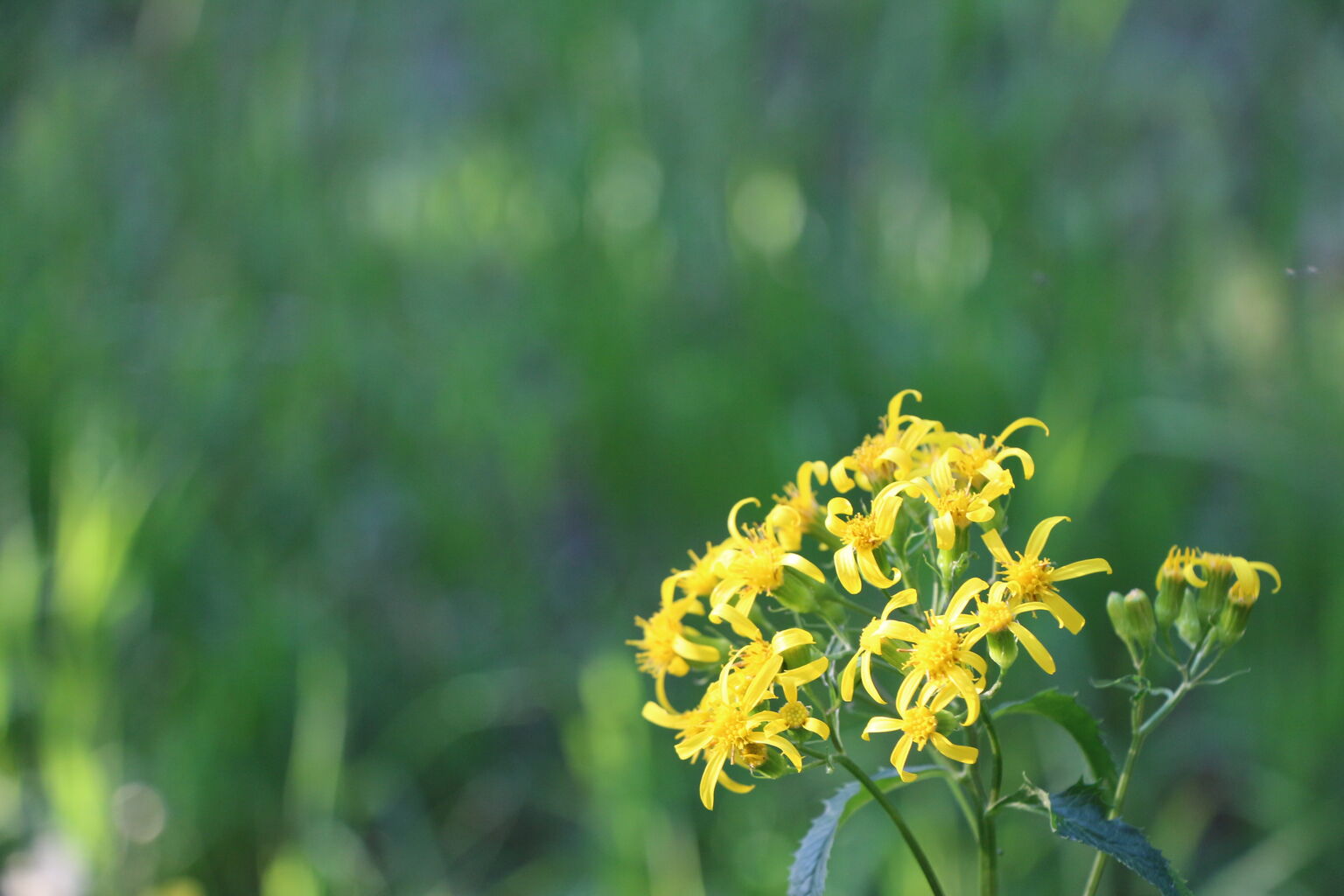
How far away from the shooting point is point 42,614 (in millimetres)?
2656

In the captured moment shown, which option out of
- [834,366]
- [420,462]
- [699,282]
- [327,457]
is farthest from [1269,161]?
[327,457]

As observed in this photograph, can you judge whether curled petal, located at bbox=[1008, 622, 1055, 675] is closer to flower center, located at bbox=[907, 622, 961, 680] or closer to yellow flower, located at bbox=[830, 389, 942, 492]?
flower center, located at bbox=[907, 622, 961, 680]

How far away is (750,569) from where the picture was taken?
35.1 inches

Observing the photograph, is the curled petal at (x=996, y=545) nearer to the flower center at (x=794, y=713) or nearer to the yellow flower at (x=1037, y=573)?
the yellow flower at (x=1037, y=573)

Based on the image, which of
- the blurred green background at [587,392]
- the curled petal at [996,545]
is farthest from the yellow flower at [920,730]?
the blurred green background at [587,392]

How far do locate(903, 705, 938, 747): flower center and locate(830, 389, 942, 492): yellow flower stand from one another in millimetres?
182

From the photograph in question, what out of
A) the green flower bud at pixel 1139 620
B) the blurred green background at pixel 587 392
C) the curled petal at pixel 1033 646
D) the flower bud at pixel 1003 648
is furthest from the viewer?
the blurred green background at pixel 587 392

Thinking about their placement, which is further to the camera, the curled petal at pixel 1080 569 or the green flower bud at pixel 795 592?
the green flower bud at pixel 795 592

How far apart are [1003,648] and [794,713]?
6.5 inches

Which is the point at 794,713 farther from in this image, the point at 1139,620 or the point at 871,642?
the point at 1139,620

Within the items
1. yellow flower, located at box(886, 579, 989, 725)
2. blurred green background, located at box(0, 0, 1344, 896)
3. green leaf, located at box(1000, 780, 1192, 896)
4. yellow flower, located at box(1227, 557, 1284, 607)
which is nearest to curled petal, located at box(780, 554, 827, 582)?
yellow flower, located at box(886, 579, 989, 725)

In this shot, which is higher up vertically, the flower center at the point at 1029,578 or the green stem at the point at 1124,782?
the flower center at the point at 1029,578

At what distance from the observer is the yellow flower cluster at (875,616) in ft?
2.51

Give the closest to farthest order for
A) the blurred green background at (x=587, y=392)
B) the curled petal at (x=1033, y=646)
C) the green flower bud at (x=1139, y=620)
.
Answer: the curled petal at (x=1033, y=646) < the green flower bud at (x=1139, y=620) < the blurred green background at (x=587, y=392)
